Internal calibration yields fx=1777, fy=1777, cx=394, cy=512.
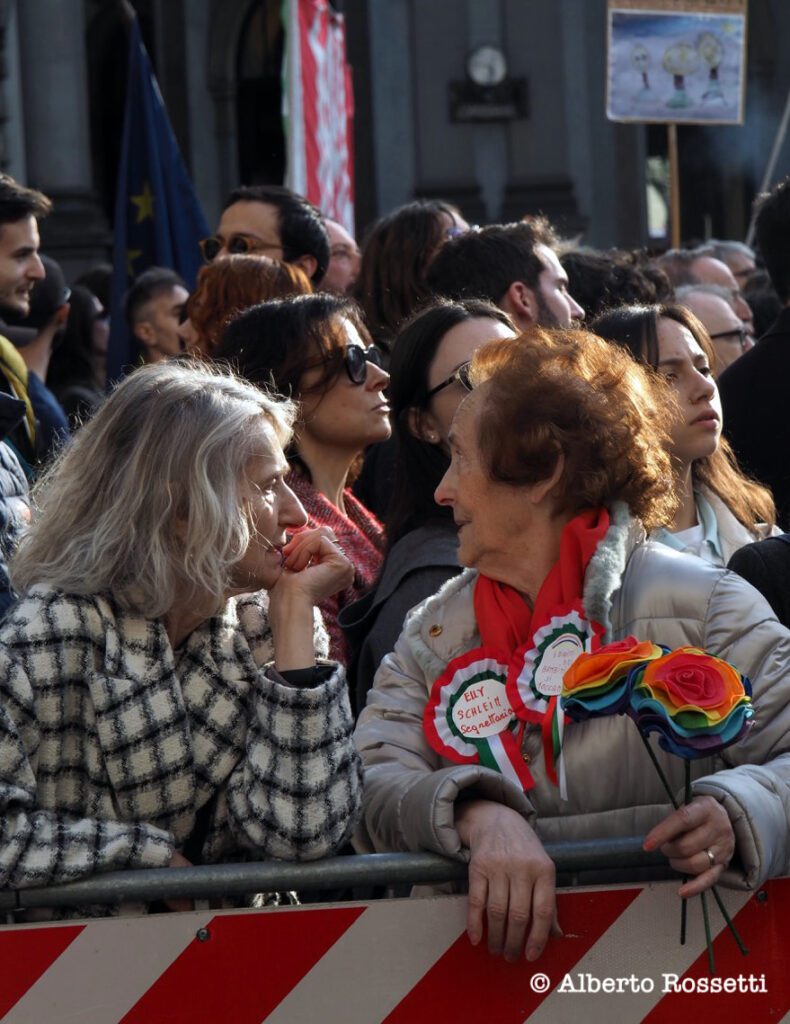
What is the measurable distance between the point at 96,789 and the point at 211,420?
63 cm

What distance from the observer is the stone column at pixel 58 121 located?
16.3m

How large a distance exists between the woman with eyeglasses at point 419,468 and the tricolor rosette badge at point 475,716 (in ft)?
2.07

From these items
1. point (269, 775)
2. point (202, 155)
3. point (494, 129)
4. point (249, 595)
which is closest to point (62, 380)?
point (249, 595)

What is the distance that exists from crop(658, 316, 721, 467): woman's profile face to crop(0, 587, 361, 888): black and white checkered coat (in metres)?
1.34

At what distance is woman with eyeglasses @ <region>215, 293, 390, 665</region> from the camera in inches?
157

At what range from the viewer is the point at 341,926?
2570 millimetres

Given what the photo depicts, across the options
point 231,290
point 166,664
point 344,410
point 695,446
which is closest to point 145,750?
point 166,664

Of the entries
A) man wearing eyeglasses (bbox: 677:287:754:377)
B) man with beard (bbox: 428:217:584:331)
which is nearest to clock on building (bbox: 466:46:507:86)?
man wearing eyeglasses (bbox: 677:287:754:377)

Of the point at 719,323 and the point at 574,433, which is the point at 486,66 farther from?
the point at 574,433

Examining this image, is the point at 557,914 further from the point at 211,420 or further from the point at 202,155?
the point at 202,155

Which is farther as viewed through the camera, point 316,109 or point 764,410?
point 316,109

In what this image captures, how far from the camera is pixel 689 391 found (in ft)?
13.1

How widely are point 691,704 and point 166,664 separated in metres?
0.91

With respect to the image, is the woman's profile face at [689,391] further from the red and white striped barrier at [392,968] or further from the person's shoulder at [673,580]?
the red and white striped barrier at [392,968]
